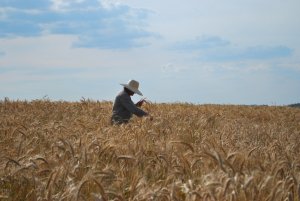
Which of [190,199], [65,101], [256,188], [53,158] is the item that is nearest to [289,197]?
[256,188]

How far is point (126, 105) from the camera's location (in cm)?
1043

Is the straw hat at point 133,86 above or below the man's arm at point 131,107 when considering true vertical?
above

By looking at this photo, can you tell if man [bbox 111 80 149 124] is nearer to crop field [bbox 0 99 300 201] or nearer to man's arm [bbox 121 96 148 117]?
man's arm [bbox 121 96 148 117]

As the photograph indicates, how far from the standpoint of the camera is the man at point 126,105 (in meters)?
10.4

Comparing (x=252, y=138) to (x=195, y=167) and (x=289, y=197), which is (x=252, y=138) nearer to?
(x=195, y=167)

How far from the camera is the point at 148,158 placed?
4.68m

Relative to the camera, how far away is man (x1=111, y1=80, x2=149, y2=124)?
34.1ft

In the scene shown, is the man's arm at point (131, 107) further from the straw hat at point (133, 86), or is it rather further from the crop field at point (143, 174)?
the crop field at point (143, 174)

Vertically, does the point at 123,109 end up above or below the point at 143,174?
above

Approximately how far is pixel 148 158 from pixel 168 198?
1.81m

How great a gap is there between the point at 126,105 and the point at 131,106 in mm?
116

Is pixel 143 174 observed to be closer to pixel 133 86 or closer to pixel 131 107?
pixel 131 107

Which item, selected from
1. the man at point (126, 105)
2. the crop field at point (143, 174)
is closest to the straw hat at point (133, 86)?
the man at point (126, 105)

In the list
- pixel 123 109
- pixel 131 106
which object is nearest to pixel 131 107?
pixel 131 106
